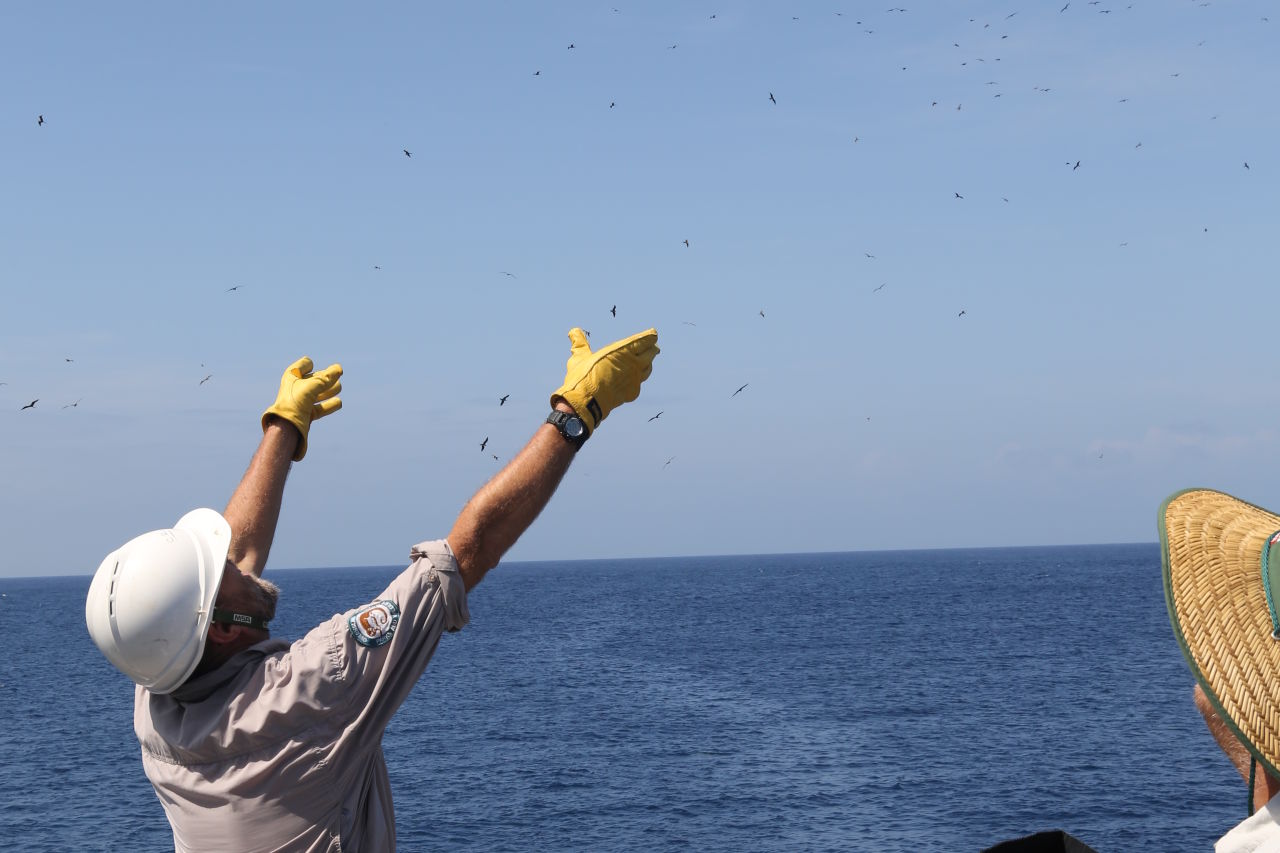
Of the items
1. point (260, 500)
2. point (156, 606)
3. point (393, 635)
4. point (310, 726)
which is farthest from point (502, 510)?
point (260, 500)

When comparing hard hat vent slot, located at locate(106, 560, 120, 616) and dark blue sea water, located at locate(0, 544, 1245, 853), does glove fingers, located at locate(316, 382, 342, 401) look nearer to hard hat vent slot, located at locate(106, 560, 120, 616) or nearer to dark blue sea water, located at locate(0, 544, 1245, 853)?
hard hat vent slot, located at locate(106, 560, 120, 616)

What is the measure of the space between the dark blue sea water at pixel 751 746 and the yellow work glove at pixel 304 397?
45.3 meters

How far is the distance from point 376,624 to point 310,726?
0.38 meters

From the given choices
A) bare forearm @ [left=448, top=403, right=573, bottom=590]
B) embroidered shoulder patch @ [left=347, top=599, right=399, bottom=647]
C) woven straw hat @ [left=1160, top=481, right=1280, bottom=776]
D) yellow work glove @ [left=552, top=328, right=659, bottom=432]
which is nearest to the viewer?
woven straw hat @ [left=1160, top=481, right=1280, bottom=776]

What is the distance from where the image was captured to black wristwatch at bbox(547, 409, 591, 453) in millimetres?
3449

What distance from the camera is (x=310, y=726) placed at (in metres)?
3.28

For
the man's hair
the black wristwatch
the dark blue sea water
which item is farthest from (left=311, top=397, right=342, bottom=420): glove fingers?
the dark blue sea water

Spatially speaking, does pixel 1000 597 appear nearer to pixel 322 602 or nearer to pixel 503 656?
pixel 503 656

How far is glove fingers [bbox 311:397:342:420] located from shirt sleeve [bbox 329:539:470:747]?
157 centimetres

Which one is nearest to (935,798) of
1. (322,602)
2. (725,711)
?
(725,711)

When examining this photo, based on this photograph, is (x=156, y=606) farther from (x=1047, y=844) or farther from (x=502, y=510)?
(x=1047, y=844)

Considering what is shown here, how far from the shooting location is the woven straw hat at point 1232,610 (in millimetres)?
2508

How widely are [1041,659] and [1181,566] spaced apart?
106 meters

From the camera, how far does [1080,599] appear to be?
16238cm
